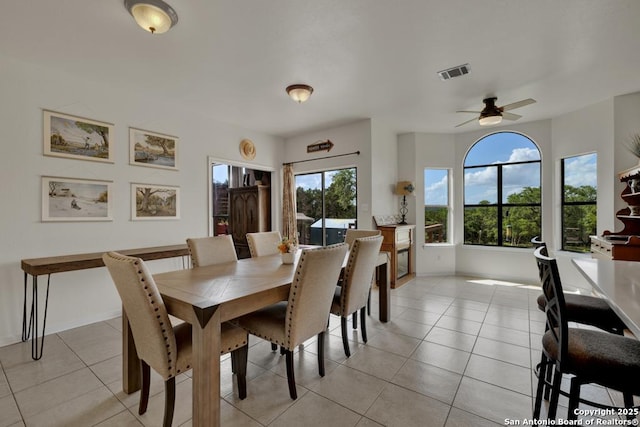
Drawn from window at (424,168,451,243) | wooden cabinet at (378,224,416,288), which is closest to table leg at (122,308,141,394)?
wooden cabinet at (378,224,416,288)

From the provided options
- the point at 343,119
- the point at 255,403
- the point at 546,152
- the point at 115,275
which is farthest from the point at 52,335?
the point at 546,152

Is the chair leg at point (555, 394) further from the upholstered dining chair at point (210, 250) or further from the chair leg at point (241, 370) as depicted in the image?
the upholstered dining chair at point (210, 250)

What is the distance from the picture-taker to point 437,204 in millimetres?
5691

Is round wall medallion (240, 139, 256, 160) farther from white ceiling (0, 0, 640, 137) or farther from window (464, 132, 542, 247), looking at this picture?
window (464, 132, 542, 247)

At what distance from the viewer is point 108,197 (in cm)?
335

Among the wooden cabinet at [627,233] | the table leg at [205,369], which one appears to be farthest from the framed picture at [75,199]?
the wooden cabinet at [627,233]

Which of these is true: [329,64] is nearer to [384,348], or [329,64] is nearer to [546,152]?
[384,348]

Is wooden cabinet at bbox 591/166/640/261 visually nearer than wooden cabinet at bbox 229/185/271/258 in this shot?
Yes

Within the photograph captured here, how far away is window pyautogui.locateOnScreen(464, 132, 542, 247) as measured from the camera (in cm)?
498

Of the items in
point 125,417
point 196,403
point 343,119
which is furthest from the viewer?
point 343,119

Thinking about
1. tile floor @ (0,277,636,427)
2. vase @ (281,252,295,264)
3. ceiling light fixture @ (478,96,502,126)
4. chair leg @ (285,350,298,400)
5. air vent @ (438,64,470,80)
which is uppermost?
air vent @ (438,64,470,80)

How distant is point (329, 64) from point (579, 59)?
2510mm

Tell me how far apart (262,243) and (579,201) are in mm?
5028

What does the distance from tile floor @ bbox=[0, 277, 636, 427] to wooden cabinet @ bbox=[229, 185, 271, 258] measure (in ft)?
9.28
